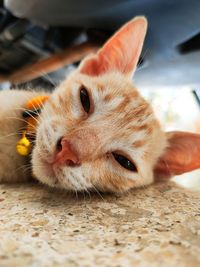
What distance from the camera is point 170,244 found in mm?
646

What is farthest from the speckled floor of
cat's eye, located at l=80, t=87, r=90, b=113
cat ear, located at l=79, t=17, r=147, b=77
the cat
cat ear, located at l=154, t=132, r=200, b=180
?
cat ear, located at l=79, t=17, r=147, b=77

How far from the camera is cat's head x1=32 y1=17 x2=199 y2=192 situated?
92 centimetres

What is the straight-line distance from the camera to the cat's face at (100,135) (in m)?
0.92

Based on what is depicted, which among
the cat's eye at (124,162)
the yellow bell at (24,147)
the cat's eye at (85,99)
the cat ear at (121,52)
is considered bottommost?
the cat's eye at (124,162)

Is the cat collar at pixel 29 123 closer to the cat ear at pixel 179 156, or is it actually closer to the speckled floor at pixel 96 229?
the speckled floor at pixel 96 229

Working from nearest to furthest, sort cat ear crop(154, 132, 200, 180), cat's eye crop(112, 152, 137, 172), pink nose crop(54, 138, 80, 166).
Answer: pink nose crop(54, 138, 80, 166) < cat's eye crop(112, 152, 137, 172) < cat ear crop(154, 132, 200, 180)

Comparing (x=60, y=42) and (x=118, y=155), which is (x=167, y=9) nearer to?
(x=118, y=155)

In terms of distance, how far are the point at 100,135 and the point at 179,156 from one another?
0.43 metres

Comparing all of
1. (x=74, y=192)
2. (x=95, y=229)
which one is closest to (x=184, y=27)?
(x=74, y=192)

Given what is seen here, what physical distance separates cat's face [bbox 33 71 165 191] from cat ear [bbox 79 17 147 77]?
2.3 inches

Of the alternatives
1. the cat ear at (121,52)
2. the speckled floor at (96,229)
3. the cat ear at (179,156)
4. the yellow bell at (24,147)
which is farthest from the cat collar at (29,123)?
the cat ear at (179,156)

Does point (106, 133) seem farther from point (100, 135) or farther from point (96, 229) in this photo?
point (96, 229)

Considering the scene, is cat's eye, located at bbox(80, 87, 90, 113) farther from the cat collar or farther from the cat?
the cat collar

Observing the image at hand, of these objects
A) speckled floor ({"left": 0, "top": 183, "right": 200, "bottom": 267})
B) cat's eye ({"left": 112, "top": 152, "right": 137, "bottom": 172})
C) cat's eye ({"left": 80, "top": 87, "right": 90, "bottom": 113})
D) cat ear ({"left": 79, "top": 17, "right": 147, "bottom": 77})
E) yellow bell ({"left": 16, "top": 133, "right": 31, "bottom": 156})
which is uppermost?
cat ear ({"left": 79, "top": 17, "right": 147, "bottom": 77})
